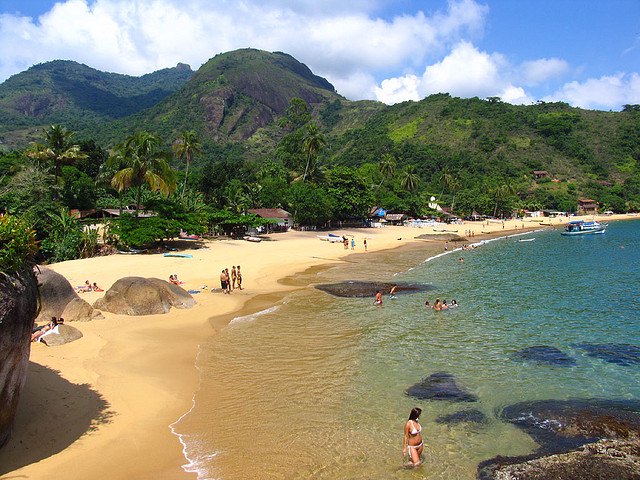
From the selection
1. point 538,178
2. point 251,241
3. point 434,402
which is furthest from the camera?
point 538,178

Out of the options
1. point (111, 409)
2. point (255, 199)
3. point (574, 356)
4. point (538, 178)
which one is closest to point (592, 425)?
point (574, 356)

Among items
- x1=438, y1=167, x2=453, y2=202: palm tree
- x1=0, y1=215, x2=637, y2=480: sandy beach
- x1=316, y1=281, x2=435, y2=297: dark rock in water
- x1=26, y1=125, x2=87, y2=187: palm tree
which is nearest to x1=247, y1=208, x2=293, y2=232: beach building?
x1=26, y1=125, x2=87, y2=187: palm tree

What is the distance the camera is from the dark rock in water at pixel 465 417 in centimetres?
1012

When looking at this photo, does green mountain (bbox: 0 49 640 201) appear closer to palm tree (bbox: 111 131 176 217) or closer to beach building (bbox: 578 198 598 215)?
beach building (bbox: 578 198 598 215)

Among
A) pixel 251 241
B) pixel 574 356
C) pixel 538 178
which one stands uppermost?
pixel 538 178

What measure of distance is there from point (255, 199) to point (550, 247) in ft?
142

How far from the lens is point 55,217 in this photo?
105ft

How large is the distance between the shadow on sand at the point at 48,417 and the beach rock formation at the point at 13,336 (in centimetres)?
43

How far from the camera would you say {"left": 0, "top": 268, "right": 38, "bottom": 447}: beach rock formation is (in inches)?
271

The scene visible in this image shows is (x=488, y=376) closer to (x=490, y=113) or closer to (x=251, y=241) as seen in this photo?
(x=251, y=241)

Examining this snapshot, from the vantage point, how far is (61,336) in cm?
1289

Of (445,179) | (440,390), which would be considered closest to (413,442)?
(440,390)

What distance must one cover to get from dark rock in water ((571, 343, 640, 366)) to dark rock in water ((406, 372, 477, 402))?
6.53 meters

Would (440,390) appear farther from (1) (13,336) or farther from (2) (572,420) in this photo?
(1) (13,336)
